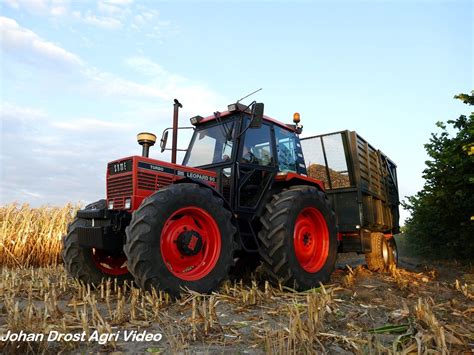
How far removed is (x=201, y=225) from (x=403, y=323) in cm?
239

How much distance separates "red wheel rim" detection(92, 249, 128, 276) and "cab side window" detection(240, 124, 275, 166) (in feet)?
7.12

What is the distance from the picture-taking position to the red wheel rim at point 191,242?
4.43 m

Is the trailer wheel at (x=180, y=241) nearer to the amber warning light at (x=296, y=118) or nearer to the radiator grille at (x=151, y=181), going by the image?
the radiator grille at (x=151, y=181)

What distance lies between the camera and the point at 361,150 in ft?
28.3

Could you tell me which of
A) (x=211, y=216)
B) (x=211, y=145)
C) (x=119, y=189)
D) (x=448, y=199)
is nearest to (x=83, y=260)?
(x=119, y=189)

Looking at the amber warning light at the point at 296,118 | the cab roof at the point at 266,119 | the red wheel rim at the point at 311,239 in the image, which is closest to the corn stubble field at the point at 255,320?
the red wheel rim at the point at 311,239

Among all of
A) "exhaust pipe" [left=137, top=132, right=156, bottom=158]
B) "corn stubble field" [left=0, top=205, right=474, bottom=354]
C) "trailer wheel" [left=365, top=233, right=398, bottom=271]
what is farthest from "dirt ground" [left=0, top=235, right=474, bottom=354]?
"trailer wheel" [left=365, top=233, right=398, bottom=271]

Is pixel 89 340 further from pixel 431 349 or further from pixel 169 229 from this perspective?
pixel 431 349

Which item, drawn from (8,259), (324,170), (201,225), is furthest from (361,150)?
(8,259)

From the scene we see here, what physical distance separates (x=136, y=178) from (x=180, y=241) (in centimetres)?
96

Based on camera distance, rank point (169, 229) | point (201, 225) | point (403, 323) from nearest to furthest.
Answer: point (403, 323) < point (169, 229) < point (201, 225)

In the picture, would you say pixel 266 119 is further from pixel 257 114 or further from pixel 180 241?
pixel 180 241

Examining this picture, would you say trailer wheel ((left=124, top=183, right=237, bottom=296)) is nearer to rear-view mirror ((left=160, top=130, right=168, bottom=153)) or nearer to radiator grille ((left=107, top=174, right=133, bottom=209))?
radiator grille ((left=107, top=174, right=133, bottom=209))

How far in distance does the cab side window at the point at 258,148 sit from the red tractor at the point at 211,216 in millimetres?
16
